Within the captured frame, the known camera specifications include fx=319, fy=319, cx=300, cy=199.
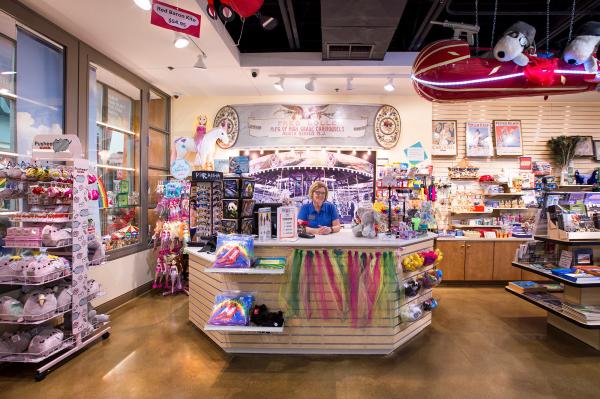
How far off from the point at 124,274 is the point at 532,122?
802 centimetres

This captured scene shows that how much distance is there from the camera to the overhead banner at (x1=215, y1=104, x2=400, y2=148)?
6.26 meters

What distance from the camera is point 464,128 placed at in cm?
642

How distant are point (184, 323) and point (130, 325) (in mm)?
669

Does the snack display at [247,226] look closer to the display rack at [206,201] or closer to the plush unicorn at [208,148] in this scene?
the display rack at [206,201]

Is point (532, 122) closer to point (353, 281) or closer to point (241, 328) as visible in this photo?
point (353, 281)

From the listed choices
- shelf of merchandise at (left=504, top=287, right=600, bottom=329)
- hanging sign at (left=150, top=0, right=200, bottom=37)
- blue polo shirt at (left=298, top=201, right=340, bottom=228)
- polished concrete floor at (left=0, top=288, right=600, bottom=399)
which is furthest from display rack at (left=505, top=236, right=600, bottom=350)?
hanging sign at (left=150, top=0, right=200, bottom=37)

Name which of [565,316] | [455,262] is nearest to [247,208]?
[565,316]

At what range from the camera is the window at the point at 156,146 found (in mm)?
5889

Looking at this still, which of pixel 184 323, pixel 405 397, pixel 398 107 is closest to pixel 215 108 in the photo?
pixel 398 107

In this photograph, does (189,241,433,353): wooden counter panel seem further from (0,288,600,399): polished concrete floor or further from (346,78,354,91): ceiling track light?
(346,78,354,91): ceiling track light

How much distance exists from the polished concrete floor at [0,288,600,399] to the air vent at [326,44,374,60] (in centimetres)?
387

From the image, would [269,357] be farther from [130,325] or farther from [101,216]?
[101,216]

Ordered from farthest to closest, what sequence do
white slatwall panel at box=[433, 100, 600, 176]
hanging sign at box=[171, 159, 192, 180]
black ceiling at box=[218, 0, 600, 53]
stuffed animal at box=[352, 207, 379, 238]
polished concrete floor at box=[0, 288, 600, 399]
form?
white slatwall panel at box=[433, 100, 600, 176]
hanging sign at box=[171, 159, 192, 180]
black ceiling at box=[218, 0, 600, 53]
stuffed animal at box=[352, 207, 379, 238]
polished concrete floor at box=[0, 288, 600, 399]

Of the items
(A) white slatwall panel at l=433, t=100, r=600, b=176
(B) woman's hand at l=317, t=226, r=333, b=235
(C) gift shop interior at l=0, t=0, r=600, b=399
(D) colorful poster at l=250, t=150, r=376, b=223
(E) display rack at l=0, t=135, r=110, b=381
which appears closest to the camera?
(C) gift shop interior at l=0, t=0, r=600, b=399
